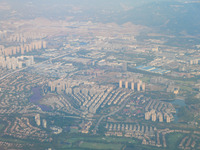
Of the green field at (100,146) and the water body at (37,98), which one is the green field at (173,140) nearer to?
the green field at (100,146)

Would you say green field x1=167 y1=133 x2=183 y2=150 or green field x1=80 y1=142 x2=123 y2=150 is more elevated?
green field x1=167 y1=133 x2=183 y2=150

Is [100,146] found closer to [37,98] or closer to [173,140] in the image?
[173,140]

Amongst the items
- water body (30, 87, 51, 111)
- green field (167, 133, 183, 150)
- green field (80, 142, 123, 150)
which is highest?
water body (30, 87, 51, 111)

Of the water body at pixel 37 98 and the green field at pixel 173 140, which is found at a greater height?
the water body at pixel 37 98

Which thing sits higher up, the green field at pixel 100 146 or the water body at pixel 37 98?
the water body at pixel 37 98

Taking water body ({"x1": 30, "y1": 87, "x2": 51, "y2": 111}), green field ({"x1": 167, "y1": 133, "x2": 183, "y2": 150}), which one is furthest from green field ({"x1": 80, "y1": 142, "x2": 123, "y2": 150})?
water body ({"x1": 30, "y1": 87, "x2": 51, "y2": 111})

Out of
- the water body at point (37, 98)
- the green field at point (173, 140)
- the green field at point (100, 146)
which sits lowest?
the green field at point (100, 146)

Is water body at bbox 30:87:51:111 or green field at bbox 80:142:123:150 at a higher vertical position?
water body at bbox 30:87:51:111

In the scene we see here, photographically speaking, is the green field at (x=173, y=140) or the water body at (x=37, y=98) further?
the water body at (x=37, y=98)

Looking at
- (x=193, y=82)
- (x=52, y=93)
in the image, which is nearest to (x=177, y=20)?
(x=193, y=82)

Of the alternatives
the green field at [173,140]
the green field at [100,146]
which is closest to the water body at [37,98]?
the green field at [100,146]

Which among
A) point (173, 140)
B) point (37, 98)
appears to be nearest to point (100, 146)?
point (173, 140)

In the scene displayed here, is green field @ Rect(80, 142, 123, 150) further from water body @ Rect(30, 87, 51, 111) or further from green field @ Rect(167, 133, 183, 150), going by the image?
water body @ Rect(30, 87, 51, 111)

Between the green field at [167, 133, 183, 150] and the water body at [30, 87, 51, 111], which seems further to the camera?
the water body at [30, 87, 51, 111]
